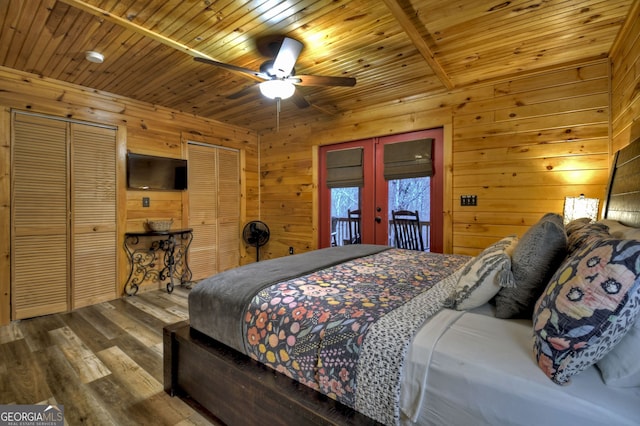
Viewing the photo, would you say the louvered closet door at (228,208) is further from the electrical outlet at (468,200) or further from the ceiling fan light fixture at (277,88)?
the electrical outlet at (468,200)

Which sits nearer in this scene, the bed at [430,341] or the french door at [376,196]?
the bed at [430,341]

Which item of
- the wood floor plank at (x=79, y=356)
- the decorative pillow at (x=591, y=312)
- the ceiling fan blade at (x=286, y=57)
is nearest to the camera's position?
the decorative pillow at (x=591, y=312)

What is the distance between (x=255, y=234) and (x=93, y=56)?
2.92m

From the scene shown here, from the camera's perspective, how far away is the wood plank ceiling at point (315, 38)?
196cm

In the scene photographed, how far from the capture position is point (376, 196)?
3.91 m

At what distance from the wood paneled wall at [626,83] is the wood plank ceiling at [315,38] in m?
0.09

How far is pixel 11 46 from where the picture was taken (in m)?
2.45

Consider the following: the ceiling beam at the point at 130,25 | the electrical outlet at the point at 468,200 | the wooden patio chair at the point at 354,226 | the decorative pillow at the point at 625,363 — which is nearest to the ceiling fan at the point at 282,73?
the ceiling beam at the point at 130,25

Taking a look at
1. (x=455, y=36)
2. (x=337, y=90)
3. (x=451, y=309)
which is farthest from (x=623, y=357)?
(x=337, y=90)

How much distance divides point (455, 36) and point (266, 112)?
2.57 m

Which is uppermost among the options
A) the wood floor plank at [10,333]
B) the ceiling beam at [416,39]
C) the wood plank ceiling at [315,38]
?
the wood plank ceiling at [315,38]

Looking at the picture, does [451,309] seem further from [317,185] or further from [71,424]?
[317,185]

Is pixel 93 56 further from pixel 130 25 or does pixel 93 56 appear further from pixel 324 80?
pixel 324 80

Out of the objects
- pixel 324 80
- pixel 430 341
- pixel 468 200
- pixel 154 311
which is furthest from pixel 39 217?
pixel 468 200
